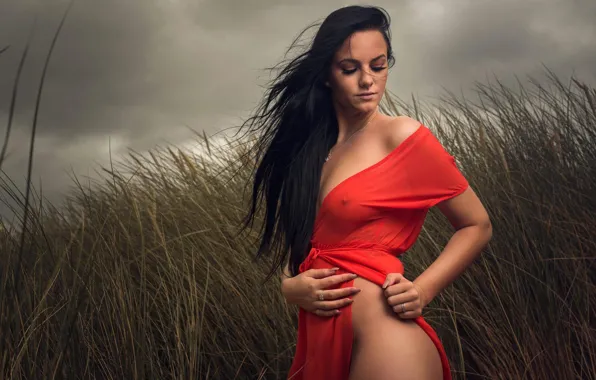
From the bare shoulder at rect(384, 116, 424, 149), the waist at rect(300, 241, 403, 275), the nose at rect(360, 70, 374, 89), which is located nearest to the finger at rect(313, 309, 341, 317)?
the waist at rect(300, 241, 403, 275)

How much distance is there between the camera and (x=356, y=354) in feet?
5.43

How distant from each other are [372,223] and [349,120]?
0.35 metres

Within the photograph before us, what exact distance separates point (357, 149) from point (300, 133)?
0.31m

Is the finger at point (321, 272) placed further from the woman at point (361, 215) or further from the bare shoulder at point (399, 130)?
the bare shoulder at point (399, 130)

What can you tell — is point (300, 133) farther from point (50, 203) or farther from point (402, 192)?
point (50, 203)

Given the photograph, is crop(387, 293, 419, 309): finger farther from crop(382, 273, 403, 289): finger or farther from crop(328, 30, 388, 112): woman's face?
crop(328, 30, 388, 112): woman's face

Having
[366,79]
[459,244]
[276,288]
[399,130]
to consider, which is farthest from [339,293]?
[276,288]

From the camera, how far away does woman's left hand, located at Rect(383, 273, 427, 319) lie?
1611mm

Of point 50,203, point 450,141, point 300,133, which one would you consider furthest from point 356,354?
point 50,203

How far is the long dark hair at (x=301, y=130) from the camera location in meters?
1.90

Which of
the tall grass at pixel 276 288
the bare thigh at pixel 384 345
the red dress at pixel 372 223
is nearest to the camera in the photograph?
the bare thigh at pixel 384 345

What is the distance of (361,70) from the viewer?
1867 millimetres

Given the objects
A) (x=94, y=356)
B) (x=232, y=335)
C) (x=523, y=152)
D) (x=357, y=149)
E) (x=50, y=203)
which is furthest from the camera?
(x=50, y=203)

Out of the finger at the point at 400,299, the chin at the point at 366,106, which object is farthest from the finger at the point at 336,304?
the chin at the point at 366,106
